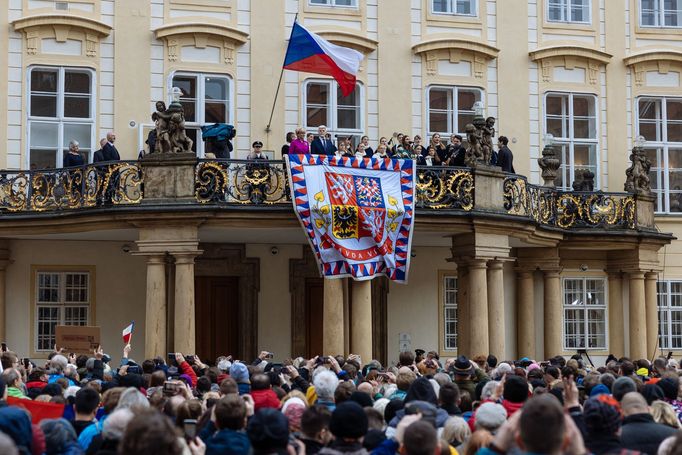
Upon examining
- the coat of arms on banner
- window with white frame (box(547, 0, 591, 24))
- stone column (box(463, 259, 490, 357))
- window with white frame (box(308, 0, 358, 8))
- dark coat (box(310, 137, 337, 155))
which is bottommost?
stone column (box(463, 259, 490, 357))

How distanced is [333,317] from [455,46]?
8.20 m

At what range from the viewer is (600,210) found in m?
27.7

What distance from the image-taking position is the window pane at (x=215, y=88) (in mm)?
26641

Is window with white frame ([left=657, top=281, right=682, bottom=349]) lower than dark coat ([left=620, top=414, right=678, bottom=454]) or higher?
higher

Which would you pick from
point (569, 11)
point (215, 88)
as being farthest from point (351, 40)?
point (569, 11)

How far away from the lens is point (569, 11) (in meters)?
29.4

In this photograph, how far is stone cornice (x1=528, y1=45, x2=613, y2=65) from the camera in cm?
2862

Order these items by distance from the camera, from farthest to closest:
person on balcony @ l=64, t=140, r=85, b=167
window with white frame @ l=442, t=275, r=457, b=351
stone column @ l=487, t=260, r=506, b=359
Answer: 1. window with white frame @ l=442, t=275, r=457, b=351
2. stone column @ l=487, t=260, r=506, b=359
3. person on balcony @ l=64, t=140, r=85, b=167

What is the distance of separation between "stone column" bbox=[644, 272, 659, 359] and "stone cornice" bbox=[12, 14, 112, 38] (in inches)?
532

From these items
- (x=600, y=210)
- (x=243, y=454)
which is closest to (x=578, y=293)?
(x=600, y=210)

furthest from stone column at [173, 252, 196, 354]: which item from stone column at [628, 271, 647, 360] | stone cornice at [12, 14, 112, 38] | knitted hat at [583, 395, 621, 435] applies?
knitted hat at [583, 395, 621, 435]

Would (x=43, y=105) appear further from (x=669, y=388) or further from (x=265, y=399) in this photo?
(x=669, y=388)

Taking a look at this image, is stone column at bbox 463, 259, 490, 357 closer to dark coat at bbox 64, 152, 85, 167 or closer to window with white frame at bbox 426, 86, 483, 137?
window with white frame at bbox 426, 86, 483, 137

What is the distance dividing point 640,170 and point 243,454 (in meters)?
21.3
